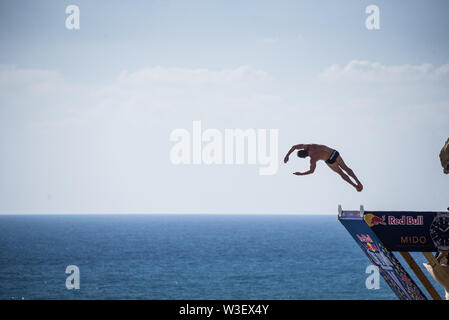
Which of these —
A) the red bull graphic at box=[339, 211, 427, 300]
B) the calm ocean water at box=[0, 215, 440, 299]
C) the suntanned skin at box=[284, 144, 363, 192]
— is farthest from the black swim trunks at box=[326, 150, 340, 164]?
the calm ocean water at box=[0, 215, 440, 299]

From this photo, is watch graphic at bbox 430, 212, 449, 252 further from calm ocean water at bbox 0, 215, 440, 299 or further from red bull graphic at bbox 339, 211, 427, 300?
calm ocean water at bbox 0, 215, 440, 299

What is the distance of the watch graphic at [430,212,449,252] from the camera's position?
11.6m

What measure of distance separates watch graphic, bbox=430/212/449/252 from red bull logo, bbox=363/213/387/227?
3.29 ft

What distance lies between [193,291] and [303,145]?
80.9 metres

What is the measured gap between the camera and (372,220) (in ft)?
38.3

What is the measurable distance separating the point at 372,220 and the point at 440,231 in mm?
1387

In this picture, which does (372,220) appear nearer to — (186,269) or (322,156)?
(322,156)

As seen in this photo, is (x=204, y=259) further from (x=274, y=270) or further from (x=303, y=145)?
(x=303, y=145)

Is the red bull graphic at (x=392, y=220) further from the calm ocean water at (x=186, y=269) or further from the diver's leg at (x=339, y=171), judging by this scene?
the calm ocean water at (x=186, y=269)

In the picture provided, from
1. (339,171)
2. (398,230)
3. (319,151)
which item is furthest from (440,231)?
(319,151)

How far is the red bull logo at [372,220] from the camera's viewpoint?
38.2 ft

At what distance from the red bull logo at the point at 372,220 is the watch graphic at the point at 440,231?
39.5 inches

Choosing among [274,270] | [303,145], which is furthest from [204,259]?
[303,145]
